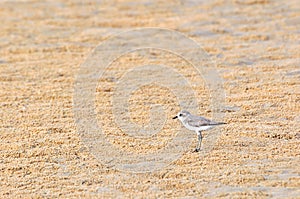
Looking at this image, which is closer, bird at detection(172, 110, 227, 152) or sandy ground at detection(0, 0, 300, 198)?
sandy ground at detection(0, 0, 300, 198)

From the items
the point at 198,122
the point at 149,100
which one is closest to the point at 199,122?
the point at 198,122

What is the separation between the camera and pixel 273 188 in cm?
453

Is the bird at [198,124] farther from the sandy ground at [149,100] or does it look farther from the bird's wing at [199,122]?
the sandy ground at [149,100]

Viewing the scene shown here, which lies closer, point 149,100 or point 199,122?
point 199,122

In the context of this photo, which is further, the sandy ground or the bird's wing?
the bird's wing

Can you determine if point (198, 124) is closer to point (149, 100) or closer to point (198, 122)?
point (198, 122)

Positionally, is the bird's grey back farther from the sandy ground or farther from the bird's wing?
the sandy ground

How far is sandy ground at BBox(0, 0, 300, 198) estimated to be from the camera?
4.71 metres

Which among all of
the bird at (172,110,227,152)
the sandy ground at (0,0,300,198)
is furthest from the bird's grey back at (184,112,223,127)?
the sandy ground at (0,0,300,198)

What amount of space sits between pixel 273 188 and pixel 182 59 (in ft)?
10.3

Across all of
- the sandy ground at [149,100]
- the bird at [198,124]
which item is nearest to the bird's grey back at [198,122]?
the bird at [198,124]

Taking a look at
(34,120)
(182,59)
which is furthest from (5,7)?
(34,120)

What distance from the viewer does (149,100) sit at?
20.8ft

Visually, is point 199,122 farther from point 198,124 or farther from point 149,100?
→ point 149,100
